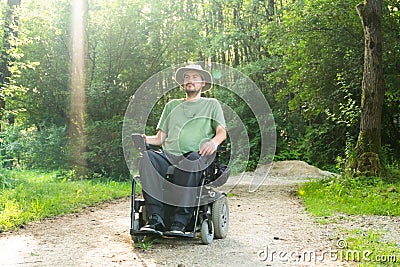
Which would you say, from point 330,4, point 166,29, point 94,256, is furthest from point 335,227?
point 166,29

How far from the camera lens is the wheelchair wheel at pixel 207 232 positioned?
14.6 ft

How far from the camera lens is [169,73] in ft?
41.7

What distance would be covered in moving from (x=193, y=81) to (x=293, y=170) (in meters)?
10.8

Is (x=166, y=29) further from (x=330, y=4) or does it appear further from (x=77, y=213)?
(x=77, y=213)

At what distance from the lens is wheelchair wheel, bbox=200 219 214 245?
14.6ft

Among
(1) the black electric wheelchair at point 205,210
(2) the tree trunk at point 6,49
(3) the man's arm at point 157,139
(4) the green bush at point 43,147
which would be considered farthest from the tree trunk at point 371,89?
(4) the green bush at point 43,147

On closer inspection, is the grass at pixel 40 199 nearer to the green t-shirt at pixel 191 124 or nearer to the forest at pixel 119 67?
the green t-shirt at pixel 191 124

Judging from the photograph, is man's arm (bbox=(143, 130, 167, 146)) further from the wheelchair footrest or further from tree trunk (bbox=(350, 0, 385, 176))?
tree trunk (bbox=(350, 0, 385, 176))

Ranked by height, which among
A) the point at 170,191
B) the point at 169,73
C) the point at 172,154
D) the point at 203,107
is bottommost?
the point at 170,191

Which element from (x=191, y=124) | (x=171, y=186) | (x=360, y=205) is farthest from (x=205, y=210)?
(x=360, y=205)

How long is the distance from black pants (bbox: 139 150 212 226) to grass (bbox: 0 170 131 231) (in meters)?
1.71

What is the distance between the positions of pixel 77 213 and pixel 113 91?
6.18 metres

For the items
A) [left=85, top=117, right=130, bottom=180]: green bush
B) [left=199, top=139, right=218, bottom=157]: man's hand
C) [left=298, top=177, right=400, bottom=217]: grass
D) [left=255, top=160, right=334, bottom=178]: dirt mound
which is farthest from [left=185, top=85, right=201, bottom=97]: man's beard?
[left=255, top=160, right=334, bottom=178]: dirt mound

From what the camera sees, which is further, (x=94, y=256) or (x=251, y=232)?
(x=251, y=232)
